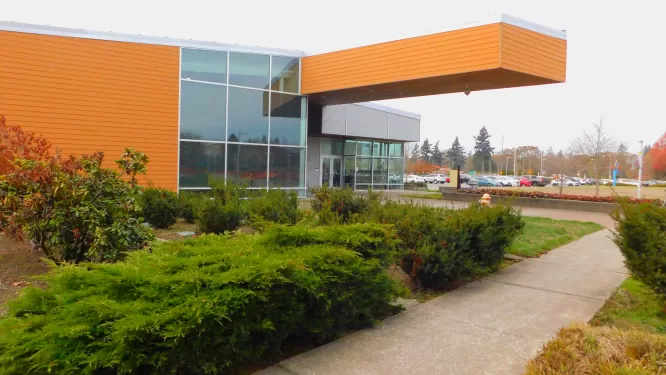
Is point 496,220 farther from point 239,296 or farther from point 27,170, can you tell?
point 27,170

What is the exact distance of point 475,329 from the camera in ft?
15.7

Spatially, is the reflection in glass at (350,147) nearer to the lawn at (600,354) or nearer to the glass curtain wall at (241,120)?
the glass curtain wall at (241,120)

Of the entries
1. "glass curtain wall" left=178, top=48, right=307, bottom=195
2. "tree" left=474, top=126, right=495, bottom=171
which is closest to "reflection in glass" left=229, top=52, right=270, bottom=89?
"glass curtain wall" left=178, top=48, right=307, bottom=195

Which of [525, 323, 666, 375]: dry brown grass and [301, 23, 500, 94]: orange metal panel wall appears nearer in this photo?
[525, 323, 666, 375]: dry brown grass

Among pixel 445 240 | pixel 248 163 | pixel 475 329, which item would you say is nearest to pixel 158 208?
pixel 445 240

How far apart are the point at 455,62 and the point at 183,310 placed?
42.6 feet

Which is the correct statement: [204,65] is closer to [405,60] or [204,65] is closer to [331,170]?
[405,60]

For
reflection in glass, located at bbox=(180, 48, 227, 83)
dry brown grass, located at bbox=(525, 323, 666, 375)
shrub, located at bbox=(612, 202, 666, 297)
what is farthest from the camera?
reflection in glass, located at bbox=(180, 48, 227, 83)

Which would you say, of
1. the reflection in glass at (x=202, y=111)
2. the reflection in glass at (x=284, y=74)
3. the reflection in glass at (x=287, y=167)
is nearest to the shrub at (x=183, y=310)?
the reflection in glass at (x=202, y=111)

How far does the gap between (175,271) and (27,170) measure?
3842 mm

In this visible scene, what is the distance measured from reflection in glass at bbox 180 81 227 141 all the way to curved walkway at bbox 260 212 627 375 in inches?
508

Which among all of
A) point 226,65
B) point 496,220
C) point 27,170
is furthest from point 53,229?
point 226,65

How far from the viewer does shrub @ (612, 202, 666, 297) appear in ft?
16.8

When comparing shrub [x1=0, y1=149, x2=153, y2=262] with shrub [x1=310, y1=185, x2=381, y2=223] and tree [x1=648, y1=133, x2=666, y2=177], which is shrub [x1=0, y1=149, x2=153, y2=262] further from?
tree [x1=648, y1=133, x2=666, y2=177]
